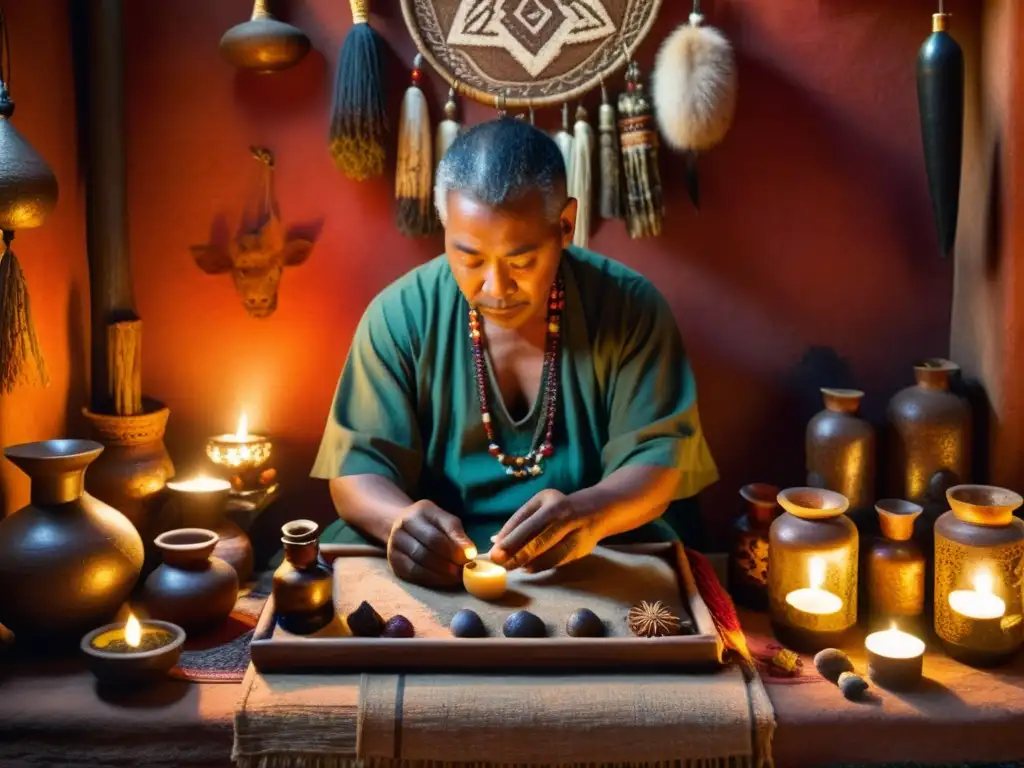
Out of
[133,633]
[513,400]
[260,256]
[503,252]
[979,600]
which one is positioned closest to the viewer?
[133,633]

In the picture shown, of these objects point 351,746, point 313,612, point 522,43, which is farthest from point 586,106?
point 351,746

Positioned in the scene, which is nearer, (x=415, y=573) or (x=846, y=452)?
(x=415, y=573)

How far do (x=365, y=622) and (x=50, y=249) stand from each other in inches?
57.4

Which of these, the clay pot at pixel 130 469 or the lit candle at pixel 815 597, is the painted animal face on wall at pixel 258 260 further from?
the lit candle at pixel 815 597

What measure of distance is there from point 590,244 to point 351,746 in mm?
1659

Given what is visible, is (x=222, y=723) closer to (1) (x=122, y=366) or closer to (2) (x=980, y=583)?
(1) (x=122, y=366)

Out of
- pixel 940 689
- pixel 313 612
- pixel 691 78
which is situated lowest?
pixel 940 689

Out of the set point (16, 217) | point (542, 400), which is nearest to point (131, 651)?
point (16, 217)

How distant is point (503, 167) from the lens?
90.6 inches

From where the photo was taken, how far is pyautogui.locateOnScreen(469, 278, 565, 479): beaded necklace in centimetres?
260

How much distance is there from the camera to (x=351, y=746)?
1.93 meters

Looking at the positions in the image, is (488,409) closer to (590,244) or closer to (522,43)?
(590,244)

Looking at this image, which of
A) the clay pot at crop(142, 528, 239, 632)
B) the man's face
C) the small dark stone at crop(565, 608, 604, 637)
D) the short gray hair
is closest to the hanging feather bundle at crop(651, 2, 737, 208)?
the short gray hair

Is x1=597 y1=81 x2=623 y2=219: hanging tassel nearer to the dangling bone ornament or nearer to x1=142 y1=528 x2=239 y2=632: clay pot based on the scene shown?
the dangling bone ornament
